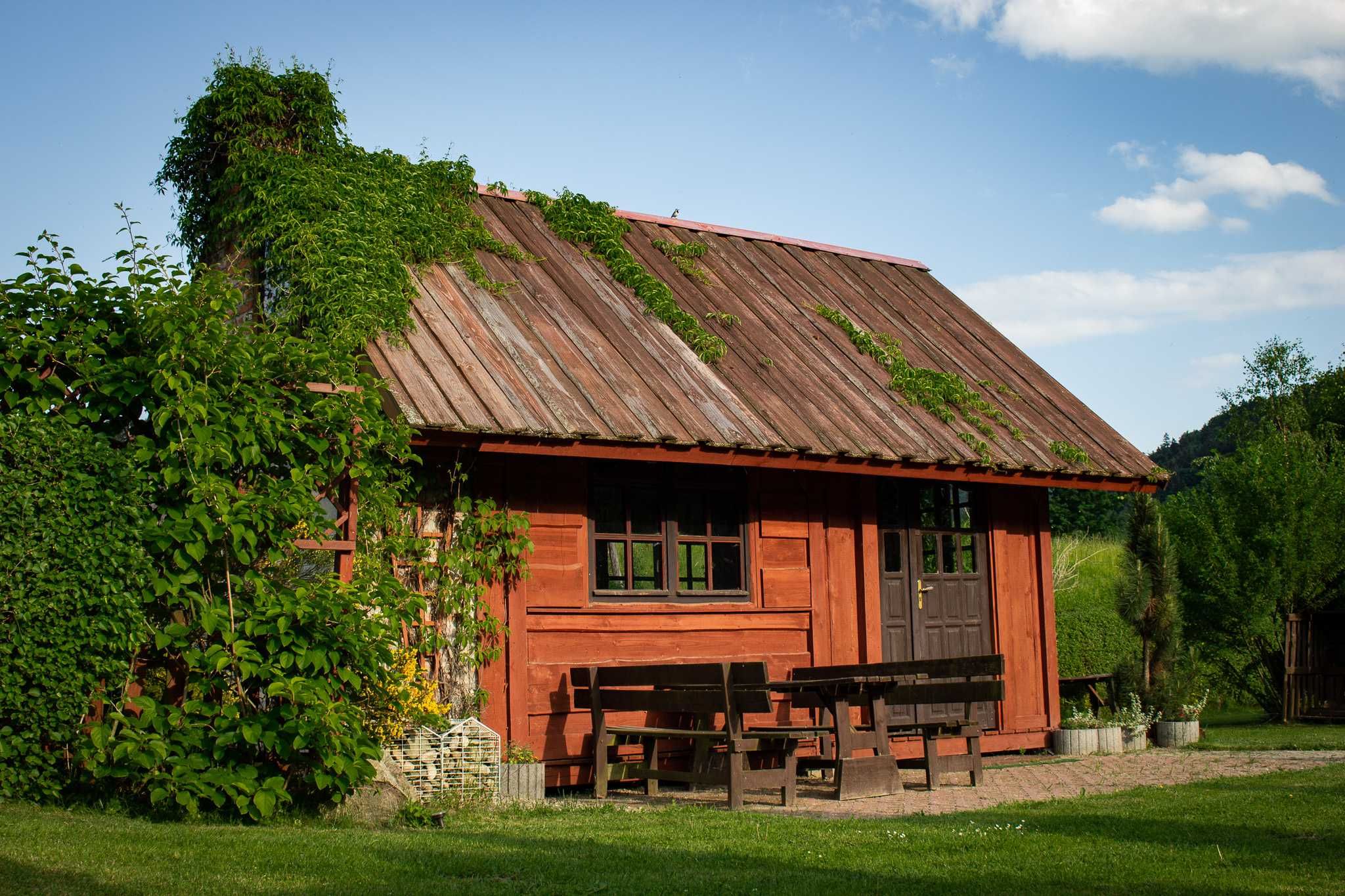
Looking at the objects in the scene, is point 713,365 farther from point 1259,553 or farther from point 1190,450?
point 1190,450

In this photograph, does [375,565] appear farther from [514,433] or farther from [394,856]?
[394,856]

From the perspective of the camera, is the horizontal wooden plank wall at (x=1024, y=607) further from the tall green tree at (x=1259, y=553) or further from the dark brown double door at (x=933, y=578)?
the tall green tree at (x=1259, y=553)

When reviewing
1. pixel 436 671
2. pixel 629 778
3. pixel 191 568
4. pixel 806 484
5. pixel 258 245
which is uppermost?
pixel 258 245

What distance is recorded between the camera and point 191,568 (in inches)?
289

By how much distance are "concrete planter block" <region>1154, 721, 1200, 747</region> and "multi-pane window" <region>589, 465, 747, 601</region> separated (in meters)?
5.66

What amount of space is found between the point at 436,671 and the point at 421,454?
64.3 inches

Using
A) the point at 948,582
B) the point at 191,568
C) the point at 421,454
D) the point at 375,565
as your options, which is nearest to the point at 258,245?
the point at 421,454

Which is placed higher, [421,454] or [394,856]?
[421,454]

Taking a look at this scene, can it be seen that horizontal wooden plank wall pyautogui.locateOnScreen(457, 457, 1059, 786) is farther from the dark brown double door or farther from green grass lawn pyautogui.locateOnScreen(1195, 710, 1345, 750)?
green grass lawn pyautogui.locateOnScreen(1195, 710, 1345, 750)

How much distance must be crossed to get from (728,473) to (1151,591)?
21.1ft

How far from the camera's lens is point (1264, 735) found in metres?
15.2

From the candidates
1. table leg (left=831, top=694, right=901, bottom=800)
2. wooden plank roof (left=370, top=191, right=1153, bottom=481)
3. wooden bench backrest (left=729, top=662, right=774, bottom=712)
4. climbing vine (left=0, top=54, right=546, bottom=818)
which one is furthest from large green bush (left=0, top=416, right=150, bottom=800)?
table leg (left=831, top=694, right=901, bottom=800)

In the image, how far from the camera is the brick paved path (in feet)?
28.8

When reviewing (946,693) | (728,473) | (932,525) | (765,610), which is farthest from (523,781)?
(932,525)
